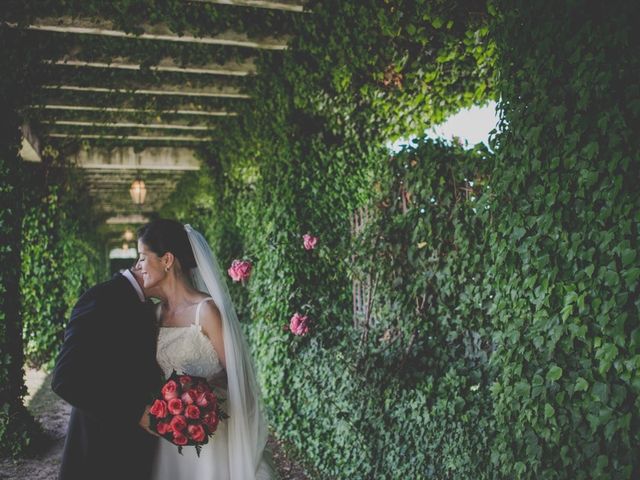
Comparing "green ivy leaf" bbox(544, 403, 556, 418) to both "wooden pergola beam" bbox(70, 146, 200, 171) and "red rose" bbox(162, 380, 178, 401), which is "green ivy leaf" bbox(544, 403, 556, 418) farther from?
"wooden pergola beam" bbox(70, 146, 200, 171)

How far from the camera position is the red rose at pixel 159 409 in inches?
109

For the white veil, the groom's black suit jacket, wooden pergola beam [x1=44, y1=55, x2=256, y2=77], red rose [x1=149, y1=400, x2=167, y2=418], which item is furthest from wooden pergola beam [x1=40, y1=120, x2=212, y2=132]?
red rose [x1=149, y1=400, x2=167, y2=418]

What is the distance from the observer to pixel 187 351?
10.6 feet

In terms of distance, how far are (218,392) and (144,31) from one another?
14.6ft

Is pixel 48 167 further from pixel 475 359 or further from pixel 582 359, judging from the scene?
pixel 582 359

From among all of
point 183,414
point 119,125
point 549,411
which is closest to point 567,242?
point 549,411

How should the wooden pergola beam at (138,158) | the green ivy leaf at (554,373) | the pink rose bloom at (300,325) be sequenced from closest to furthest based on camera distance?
the green ivy leaf at (554,373) → the pink rose bloom at (300,325) → the wooden pergola beam at (138,158)

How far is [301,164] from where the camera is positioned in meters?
6.65

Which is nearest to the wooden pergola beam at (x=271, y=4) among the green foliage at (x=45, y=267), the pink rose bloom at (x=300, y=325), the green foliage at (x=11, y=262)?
the green foliage at (x=11, y=262)

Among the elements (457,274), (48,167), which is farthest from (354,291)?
(48,167)

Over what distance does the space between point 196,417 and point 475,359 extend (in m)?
2.14

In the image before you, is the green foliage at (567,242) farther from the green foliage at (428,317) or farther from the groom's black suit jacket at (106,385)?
the groom's black suit jacket at (106,385)

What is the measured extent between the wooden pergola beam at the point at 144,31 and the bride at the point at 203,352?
3.76 m

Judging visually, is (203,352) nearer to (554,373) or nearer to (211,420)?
(211,420)
